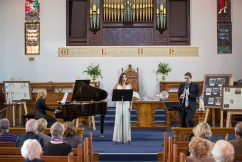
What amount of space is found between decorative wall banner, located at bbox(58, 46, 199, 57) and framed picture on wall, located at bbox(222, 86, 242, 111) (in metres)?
4.30

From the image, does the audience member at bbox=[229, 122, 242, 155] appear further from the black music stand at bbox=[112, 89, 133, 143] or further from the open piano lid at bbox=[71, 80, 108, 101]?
the open piano lid at bbox=[71, 80, 108, 101]

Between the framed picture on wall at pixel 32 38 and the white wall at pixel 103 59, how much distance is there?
0.14 m

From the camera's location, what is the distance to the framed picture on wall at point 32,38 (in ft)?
49.9

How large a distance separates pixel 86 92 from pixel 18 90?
3.97 metres

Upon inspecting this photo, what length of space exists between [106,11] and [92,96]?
5176mm

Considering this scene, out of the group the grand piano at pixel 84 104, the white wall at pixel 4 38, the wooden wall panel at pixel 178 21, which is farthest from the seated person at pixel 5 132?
the wooden wall panel at pixel 178 21

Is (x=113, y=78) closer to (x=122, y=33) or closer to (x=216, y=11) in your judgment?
(x=122, y=33)

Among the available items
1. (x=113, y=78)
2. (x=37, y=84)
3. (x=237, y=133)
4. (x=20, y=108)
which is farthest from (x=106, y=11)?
(x=237, y=133)

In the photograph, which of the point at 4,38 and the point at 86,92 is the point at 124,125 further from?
the point at 4,38

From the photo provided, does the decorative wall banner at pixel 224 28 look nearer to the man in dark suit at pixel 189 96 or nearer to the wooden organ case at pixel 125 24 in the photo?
the wooden organ case at pixel 125 24

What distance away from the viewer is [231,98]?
1081 cm

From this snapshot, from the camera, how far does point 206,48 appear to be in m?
15.0

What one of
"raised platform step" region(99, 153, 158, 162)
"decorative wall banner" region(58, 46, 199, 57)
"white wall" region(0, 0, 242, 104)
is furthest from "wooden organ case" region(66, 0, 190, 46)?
"raised platform step" region(99, 153, 158, 162)

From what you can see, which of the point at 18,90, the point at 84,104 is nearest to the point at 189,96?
the point at 84,104
